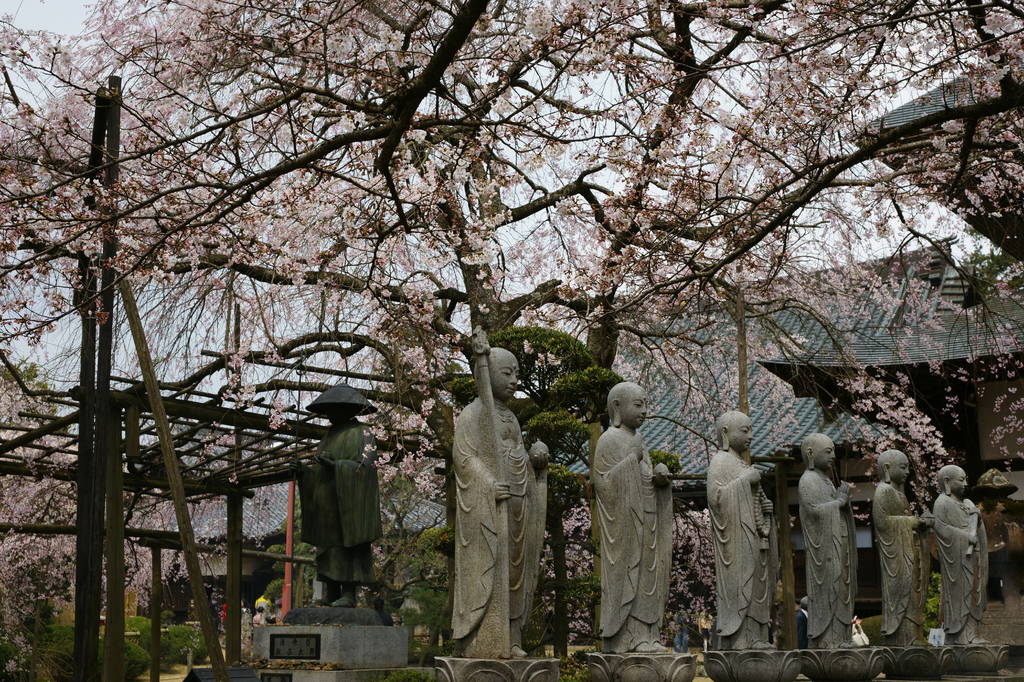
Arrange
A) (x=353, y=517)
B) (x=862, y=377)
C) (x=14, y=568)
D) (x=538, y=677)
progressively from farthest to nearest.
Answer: (x=14, y=568), (x=862, y=377), (x=353, y=517), (x=538, y=677)

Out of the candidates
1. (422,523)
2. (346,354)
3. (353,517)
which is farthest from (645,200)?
(422,523)

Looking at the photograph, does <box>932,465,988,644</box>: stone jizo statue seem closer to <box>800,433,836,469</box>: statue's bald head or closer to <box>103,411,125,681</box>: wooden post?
<box>800,433,836,469</box>: statue's bald head

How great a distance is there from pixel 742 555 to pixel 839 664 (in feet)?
5.15

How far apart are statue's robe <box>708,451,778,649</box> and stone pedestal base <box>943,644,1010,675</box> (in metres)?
3.25

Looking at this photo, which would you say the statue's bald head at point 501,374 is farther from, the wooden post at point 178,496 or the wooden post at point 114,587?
the wooden post at point 114,587

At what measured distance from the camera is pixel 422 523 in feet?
89.5

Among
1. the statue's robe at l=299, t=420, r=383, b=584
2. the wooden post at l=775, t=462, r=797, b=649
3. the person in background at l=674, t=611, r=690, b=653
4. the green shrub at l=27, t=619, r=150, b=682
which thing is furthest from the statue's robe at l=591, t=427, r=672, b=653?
the person in background at l=674, t=611, r=690, b=653

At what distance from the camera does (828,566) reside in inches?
384

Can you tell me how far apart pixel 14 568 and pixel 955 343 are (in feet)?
56.0

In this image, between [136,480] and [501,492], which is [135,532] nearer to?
[136,480]

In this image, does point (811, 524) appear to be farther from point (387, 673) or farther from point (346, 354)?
point (346, 354)

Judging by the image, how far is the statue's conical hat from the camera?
41.5 ft

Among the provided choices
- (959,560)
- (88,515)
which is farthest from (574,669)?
(88,515)

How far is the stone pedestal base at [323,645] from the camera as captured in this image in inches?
455
